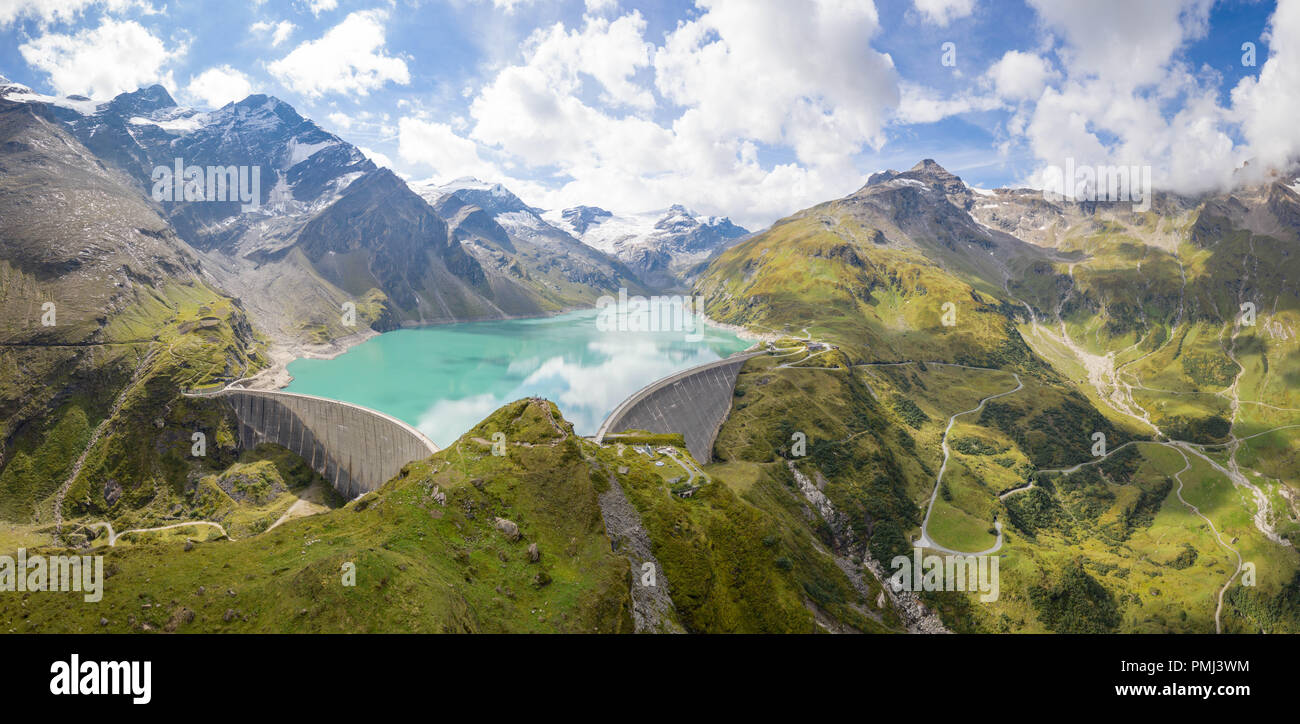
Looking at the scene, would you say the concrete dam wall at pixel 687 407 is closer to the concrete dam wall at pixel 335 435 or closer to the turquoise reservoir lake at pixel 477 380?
the turquoise reservoir lake at pixel 477 380

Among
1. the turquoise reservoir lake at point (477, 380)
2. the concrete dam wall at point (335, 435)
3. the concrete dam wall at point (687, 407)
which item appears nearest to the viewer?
the concrete dam wall at point (335, 435)

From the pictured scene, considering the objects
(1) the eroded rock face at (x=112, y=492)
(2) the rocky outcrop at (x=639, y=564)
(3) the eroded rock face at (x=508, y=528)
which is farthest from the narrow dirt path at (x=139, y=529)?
(2) the rocky outcrop at (x=639, y=564)

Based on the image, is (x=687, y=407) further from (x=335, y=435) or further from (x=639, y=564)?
(x=639, y=564)

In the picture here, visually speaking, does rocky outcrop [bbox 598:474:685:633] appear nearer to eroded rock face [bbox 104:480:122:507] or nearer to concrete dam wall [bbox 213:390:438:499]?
concrete dam wall [bbox 213:390:438:499]
